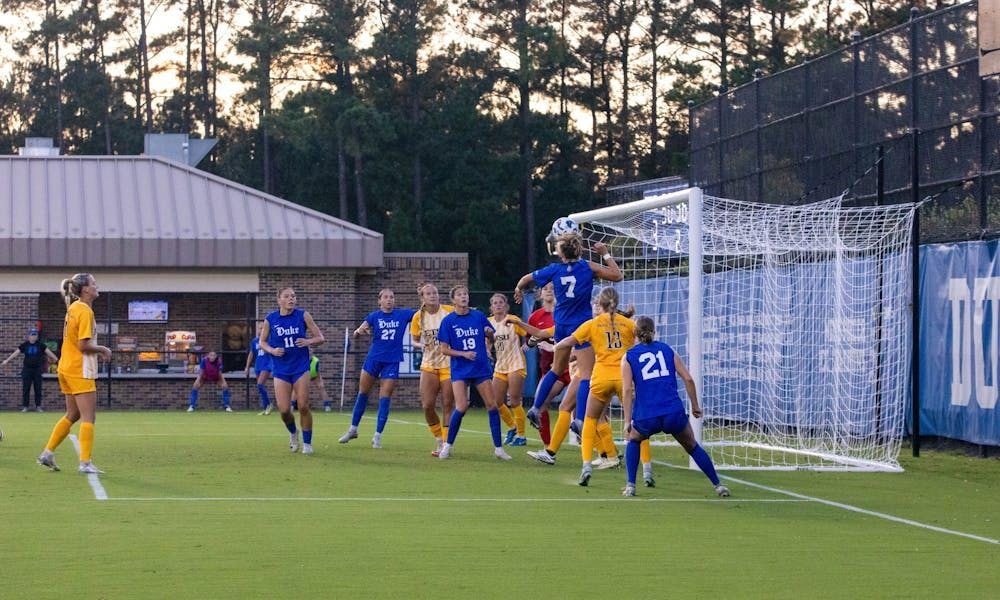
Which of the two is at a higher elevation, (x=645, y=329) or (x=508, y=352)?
(x=645, y=329)

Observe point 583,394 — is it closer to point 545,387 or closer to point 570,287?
point 570,287

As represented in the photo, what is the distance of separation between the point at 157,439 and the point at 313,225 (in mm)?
15486

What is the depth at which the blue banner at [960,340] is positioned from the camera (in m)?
17.4

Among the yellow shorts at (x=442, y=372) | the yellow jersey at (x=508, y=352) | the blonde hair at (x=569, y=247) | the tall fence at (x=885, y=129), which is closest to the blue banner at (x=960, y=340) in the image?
the tall fence at (x=885, y=129)

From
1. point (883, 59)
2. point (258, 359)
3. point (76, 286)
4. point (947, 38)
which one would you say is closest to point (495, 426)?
point (76, 286)

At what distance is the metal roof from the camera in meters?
34.3

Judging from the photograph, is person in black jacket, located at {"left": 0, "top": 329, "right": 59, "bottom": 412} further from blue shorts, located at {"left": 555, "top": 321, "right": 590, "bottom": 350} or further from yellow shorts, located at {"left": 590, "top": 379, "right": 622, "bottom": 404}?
yellow shorts, located at {"left": 590, "top": 379, "right": 622, "bottom": 404}

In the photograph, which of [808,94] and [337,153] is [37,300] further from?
[337,153]

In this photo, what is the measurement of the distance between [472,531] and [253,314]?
25.7 metres

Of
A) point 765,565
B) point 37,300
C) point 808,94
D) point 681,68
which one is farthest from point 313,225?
point 765,565

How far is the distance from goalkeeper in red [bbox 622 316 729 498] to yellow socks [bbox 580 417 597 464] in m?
0.98

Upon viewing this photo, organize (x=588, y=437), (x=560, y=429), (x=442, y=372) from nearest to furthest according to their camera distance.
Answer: (x=588, y=437)
(x=560, y=429)
(x=442, y=372)

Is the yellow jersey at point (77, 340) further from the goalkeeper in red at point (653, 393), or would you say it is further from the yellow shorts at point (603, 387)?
the goalkeeper in red at point (653, 393)

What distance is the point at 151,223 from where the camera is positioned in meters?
35.1
